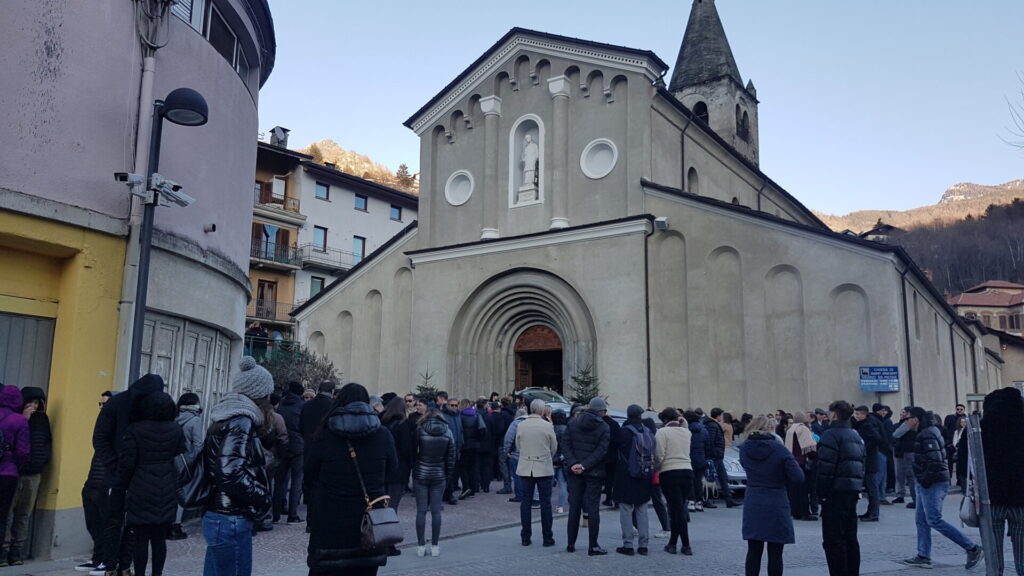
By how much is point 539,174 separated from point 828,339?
9.92 meters

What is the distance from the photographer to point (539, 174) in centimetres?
2450

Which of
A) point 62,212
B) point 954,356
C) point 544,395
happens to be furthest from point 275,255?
point 62,212

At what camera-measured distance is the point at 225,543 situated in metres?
4.94

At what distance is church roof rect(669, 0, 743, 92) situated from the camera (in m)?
35.0

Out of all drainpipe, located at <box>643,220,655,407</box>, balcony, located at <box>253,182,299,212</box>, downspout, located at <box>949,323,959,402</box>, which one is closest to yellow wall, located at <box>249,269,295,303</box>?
balcony, located at <box>253,182,299,212</box>

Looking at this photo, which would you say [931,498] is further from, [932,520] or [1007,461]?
[1007,461]

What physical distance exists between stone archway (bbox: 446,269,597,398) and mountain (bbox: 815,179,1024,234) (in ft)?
333

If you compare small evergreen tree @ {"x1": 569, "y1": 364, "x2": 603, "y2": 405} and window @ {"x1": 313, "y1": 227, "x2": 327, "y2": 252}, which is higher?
window @ {"x1": 313, "y1": 227, "x2": 327, "y2": 252}

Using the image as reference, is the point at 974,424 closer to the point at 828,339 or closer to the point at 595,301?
the point at 828,339

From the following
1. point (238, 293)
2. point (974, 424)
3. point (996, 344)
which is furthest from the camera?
point (996, 344)

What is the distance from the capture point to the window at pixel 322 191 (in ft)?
136

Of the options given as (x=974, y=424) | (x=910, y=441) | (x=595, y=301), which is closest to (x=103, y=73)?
(x=974, y=424)

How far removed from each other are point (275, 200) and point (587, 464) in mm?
33782

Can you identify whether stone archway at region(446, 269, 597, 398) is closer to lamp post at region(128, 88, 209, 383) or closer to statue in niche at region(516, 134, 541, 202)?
statue in niche at region(516, 134, 541, 202)
